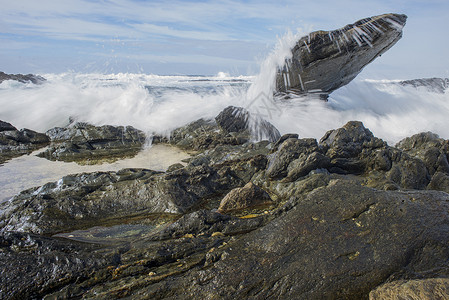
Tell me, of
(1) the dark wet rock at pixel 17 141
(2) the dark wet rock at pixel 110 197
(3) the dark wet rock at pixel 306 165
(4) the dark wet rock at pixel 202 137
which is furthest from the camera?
(4) the dark wet rock at pixel 202 137

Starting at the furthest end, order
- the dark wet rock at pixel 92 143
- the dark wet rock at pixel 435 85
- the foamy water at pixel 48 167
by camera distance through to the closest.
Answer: the dark wet rock at pixel 435 85 < the dark wet rock at pixel 92 143 < the foamy water at pixel 48 167

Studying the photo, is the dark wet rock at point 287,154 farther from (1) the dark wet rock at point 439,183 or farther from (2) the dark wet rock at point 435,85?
(2) the dark wet rock at point 435,85

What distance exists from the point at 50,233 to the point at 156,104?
801cm

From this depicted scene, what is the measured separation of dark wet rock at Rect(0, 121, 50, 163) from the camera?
25.4 feet

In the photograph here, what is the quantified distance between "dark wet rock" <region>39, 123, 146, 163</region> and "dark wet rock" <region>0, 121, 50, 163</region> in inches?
12.0

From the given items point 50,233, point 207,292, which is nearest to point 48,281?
point 207,292

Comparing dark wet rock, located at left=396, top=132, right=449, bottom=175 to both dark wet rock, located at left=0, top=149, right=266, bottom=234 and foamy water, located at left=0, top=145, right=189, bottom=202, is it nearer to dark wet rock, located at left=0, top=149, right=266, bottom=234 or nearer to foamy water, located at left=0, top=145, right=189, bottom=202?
dark wet rock, located at left=0, top=149, right=266, bottom=234

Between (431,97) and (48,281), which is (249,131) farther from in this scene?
(431,97)

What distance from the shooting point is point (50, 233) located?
3717 millimetres

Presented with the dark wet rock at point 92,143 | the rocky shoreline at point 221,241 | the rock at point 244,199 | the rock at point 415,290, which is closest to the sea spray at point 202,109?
the dark wet rock at point 92,143

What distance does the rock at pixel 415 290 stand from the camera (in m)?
2.14

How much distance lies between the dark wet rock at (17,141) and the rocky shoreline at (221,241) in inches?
141

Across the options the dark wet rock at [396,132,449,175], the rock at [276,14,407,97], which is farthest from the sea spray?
the dark wet rock at [396,132,449,175]

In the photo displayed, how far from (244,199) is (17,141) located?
637 cm
